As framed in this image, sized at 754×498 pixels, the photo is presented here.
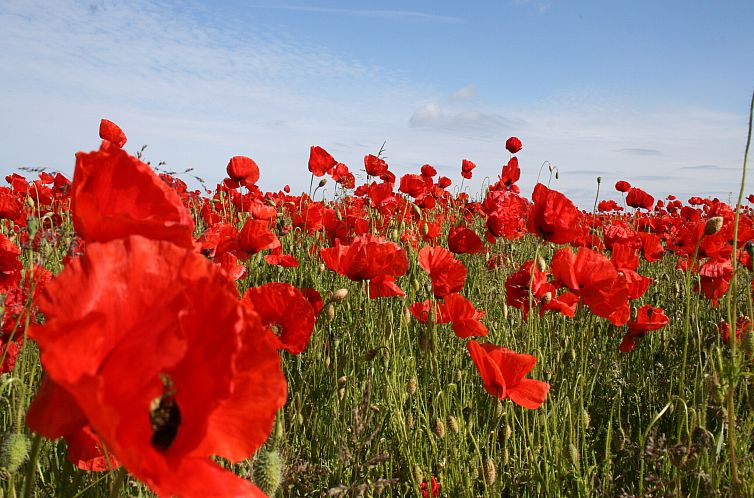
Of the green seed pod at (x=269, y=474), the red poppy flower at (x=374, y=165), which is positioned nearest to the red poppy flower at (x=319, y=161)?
the red poppy flower at (x=374, y=165)

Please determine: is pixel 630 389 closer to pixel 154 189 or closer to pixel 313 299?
pixel 313 299

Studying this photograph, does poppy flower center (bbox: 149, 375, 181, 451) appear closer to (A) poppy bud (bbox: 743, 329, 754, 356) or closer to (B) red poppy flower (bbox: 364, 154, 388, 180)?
(A) poppy bud (bbox: 743, 329, 754, 356)

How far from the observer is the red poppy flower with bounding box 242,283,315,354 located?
5.13ft

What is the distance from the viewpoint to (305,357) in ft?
9.88

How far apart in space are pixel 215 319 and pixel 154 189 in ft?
0.84

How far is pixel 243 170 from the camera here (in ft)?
14.0

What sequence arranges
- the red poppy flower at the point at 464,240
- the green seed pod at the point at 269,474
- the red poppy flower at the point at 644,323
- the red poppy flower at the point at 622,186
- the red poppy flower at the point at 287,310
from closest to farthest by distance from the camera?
the green seed pod at the point at 269,474 < the red poppy flower at the point at 287,310 < the red poppy flower at the point at 644,323 < the red poppy flower at the point at 464,240 < the red poppy flower at the point at 622,186

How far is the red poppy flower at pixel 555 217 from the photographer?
7.41 ft

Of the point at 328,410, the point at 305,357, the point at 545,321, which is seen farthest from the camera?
the point at 545,321

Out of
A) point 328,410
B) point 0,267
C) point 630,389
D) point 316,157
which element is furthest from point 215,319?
point 316,157

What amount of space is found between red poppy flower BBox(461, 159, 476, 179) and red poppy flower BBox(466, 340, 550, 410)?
4.91 metres

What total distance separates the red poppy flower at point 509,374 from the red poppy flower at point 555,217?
72 cm

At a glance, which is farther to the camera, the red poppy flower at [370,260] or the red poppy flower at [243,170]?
the red poppy flower at [243,170]

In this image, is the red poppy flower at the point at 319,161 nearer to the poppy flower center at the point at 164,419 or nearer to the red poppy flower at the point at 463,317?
the red poppy flower at the point at 463,317
